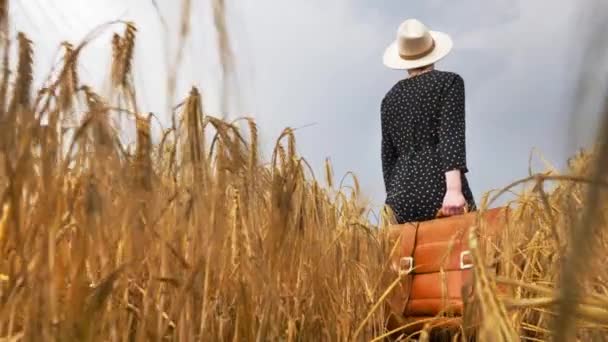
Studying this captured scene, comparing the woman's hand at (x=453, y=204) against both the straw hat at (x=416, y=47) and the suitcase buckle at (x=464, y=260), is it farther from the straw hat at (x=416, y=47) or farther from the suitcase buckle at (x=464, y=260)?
the straw hat at (x=416, y=47)

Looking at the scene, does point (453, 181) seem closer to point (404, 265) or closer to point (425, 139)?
point (425, 139)

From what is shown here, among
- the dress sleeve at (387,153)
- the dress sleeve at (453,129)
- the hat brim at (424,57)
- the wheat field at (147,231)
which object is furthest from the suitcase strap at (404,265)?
the wheat field at (147,231)

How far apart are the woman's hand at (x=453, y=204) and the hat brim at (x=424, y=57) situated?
0.51 meters

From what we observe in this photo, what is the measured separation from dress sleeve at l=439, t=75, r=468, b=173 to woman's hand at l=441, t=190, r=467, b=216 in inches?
3.3

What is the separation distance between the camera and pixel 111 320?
786 millimetres

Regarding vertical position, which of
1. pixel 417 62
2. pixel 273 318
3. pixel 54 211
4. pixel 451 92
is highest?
pixel 417 62

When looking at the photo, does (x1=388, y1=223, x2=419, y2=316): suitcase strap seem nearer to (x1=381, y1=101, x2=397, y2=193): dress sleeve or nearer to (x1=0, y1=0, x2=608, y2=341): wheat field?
(x1=381, y1=101, x2=397, y2=193): dress sleeve

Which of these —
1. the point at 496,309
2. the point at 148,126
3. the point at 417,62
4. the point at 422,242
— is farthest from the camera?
the point at 417,62

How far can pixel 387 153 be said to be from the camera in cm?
257

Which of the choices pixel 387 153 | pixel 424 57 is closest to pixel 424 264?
pixel 387 153

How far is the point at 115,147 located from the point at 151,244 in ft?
0.62

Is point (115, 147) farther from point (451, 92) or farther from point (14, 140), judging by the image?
point (451, 92)

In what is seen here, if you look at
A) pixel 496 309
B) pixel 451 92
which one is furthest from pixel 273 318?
pixel 451 92

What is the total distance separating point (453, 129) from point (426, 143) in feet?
0.44
